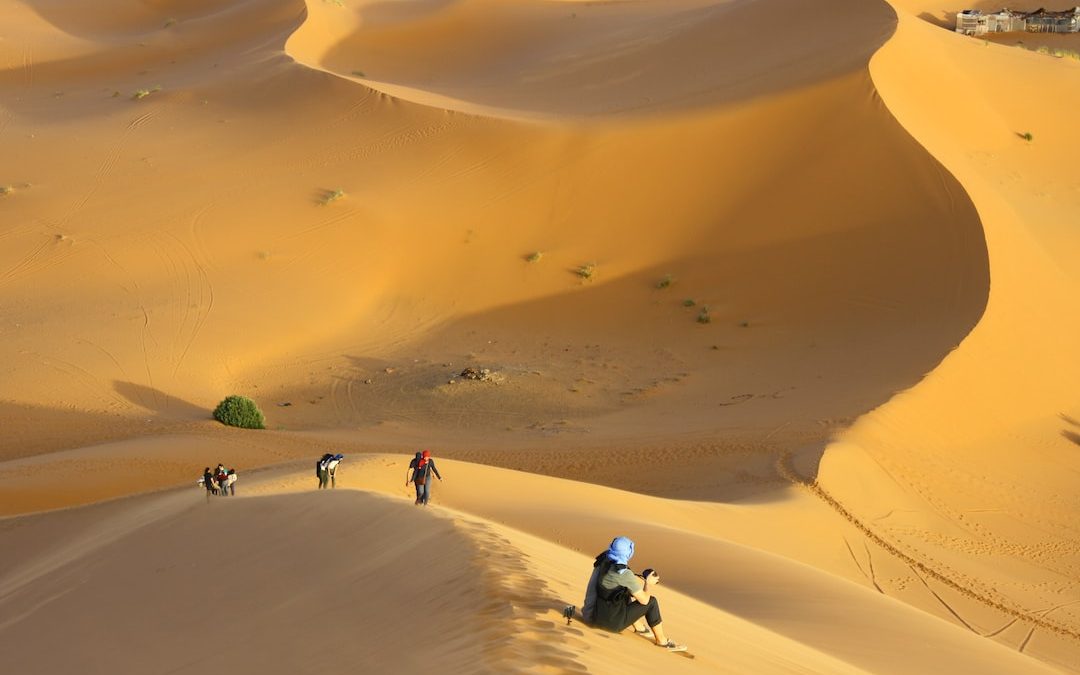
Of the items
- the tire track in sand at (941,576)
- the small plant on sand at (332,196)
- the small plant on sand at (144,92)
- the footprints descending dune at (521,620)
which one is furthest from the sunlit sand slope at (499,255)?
the footprints descending dune at (521,620)

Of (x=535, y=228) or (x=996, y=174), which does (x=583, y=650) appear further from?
(x=996, y=174)

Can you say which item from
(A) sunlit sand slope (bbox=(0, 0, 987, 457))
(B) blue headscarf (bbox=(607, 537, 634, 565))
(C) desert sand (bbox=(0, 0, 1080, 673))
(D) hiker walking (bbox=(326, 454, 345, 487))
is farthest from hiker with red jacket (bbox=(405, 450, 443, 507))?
(A) sunlit sand slope (bbox=(0, 0, 987, 457))

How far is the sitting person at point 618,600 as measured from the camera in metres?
6.86

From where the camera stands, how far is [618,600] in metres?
6.88

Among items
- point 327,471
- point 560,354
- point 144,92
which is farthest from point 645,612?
point 144,92

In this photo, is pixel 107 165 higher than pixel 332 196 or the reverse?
higher

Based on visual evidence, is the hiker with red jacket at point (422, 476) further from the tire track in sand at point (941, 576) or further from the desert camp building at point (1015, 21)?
the desert camp building at point (1015, 21)

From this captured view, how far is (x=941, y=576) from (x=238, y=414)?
11008 mm

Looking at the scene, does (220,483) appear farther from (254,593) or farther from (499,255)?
(499,255)

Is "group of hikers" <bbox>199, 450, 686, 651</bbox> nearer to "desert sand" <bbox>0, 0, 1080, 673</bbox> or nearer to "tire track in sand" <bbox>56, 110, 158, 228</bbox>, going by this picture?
"desert sand" <bbox>0, 0, 1080, 673</bbox>

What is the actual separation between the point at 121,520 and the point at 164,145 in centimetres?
1964

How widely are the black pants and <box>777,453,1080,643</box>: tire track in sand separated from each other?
7.43m

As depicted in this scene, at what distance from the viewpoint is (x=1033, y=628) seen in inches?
523

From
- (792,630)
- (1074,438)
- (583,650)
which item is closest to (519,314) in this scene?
(1074,438)
